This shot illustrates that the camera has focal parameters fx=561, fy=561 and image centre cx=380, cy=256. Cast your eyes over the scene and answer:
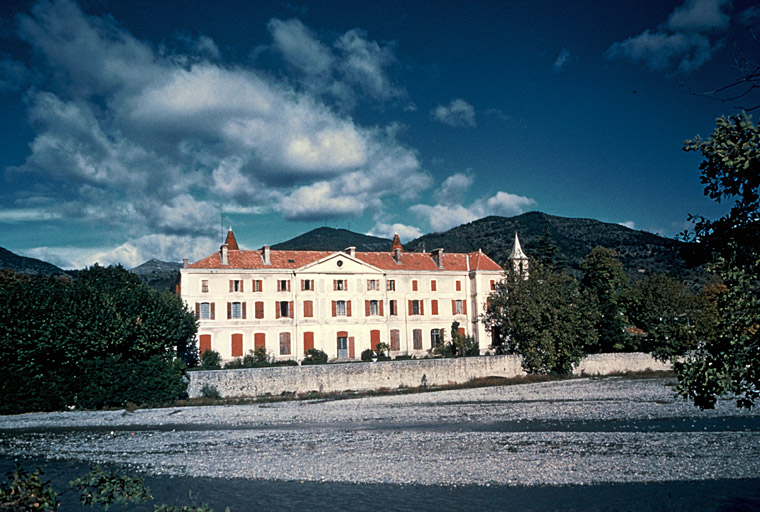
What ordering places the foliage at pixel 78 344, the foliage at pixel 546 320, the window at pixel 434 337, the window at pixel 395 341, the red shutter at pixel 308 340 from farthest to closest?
1. the window at pixel 434 337
2. the window at pixel 395 341
3. the red shutter at pixel 308 340
4. the foliage at pixel 546 320
5. the foliage at pixel 78 344

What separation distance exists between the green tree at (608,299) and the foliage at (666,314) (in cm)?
138

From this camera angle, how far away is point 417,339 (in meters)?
52.1

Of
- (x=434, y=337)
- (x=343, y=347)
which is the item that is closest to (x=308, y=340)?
(x=343, y=347)

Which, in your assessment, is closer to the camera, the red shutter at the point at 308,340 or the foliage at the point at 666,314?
the foliage at the point at 666,314

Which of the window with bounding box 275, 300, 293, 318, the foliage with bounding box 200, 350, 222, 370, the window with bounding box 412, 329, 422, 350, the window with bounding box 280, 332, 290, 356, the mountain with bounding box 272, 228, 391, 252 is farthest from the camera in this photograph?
the mountain with bounding box 272, 228, 391, 252

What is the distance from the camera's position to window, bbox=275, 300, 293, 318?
4834 cm

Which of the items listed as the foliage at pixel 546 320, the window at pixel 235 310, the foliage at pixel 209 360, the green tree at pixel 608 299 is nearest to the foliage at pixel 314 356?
the window at pixel 235 310

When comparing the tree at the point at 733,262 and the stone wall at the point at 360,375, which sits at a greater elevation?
the tree at the point at 733,262

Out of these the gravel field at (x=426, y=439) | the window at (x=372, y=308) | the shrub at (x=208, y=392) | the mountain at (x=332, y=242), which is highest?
the mountain at (x=332, y=242)

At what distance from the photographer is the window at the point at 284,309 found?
159 ft

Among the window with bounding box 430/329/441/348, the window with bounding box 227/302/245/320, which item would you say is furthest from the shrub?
the window with bounding box 430/329/441/348

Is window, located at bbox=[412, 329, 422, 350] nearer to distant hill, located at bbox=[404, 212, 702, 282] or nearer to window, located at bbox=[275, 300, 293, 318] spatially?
window, located at bbox=[275, 300, 293, 318]

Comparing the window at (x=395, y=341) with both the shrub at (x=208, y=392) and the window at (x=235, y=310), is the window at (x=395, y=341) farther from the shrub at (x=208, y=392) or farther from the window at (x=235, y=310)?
the shrub at (x=208, y=392)

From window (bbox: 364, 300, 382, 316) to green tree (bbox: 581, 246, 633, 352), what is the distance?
59.2 feet
